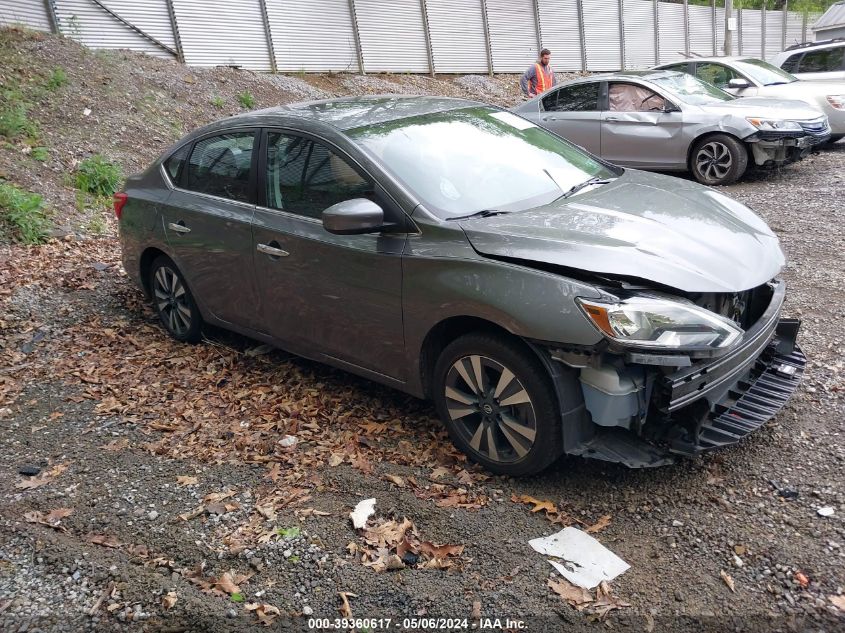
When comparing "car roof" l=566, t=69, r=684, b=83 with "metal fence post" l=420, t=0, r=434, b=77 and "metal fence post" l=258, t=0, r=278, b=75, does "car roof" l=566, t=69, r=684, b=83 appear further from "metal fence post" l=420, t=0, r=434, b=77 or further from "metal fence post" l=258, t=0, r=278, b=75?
"metal fence post" l=420, t=0, r=434, b=77

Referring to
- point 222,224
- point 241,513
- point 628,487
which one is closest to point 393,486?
point 241,513

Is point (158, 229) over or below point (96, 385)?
over

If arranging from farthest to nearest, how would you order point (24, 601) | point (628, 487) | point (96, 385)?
point (96, 385) < point (628, 487) < point (24, 601)

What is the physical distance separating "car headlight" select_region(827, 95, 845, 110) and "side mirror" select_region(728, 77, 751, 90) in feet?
4.09

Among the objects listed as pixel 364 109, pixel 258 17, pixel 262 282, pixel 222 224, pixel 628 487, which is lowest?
pixel 628 487

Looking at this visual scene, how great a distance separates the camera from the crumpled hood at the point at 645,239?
340 centimetres

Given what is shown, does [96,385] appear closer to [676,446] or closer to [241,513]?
[241,513]

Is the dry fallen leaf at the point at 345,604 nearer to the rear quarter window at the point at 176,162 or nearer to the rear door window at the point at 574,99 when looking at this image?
the rear quarter window at the point at 176,162

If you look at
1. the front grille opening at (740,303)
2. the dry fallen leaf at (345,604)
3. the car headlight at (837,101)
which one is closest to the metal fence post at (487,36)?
the car headlight at (837,101)

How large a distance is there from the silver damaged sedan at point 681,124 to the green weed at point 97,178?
20.9 ft

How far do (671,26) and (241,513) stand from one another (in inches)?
1263

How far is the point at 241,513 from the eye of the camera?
12.1 ft

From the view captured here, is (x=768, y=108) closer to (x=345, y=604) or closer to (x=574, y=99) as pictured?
(x=574, y=99)

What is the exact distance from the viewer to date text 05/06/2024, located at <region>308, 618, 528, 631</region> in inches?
113
